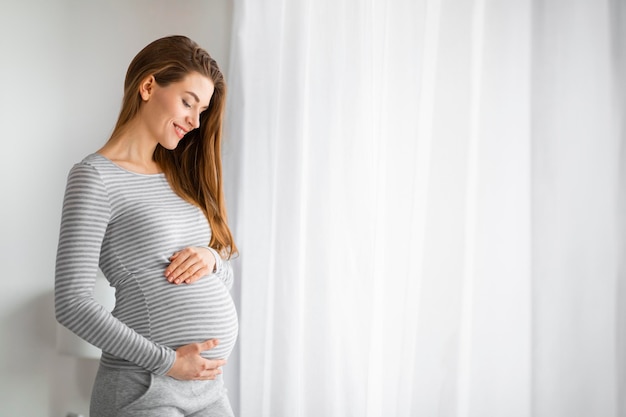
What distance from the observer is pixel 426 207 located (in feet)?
4.83

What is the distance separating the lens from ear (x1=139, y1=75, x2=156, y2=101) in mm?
1309

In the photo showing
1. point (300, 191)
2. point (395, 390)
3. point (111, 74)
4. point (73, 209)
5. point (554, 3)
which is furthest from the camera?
point (111, 74)

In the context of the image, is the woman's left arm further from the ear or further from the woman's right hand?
the ear

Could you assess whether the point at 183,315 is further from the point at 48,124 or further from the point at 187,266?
the point at 48,124

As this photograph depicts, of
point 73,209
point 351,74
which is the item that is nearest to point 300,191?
point 351,74

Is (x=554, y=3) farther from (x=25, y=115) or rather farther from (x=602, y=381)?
(x=25, y=115)

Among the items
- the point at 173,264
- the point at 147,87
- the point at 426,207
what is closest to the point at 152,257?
the point at 173,264

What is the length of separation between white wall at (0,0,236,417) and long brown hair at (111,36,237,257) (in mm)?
439

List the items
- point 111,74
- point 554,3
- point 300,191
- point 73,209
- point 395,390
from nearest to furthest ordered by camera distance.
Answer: point 73,209 → point 554,3 → point 395,390 → point 300,191 → point 111,74

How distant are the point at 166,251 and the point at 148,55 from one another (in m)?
0.42

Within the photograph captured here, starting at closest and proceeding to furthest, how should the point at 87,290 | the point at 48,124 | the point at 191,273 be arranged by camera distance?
the point at 87,290, the point at 191,273, the point at 48,124

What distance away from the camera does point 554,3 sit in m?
1.38

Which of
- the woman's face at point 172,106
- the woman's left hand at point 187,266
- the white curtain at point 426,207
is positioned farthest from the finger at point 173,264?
the white curtain at point 426,207

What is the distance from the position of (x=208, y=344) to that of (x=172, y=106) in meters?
0.49
